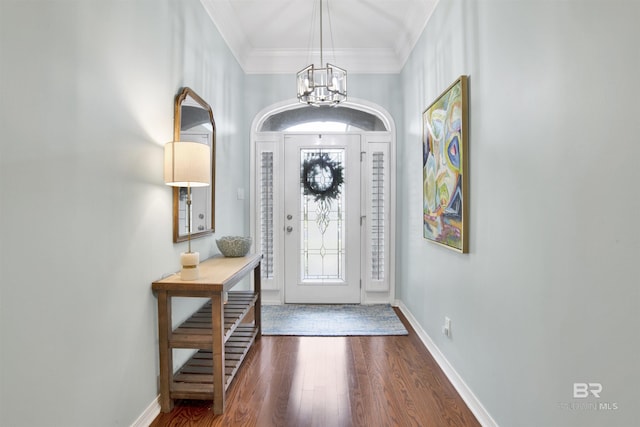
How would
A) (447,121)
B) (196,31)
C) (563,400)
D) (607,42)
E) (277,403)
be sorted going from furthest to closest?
(196,31)
(447,121)
(277,403)
(563,400)
(607,42)

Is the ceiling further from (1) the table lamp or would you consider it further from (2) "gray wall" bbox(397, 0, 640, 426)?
(1) the table lamp

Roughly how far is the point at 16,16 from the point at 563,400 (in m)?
2.24

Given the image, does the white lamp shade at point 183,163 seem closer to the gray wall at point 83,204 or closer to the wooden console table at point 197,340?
the gray wall at point 83,204

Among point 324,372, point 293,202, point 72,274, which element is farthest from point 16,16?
point 293,202

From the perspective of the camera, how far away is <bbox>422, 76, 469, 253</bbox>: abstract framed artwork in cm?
207

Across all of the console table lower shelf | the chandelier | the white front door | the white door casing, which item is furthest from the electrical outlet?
the chandelier

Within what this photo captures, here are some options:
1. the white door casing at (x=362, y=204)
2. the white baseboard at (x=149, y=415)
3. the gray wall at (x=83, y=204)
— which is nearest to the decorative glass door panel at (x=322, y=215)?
the white door casing at (x=362, y=204)

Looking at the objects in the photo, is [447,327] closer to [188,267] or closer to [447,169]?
[447,169]

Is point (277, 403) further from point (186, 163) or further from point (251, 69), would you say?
point (251, 69)

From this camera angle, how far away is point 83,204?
4.62 ft

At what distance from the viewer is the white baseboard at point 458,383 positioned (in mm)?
1845

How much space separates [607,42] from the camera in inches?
41.6

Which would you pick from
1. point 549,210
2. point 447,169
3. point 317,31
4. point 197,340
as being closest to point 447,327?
point 447,169

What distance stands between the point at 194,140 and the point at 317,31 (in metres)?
1.83
